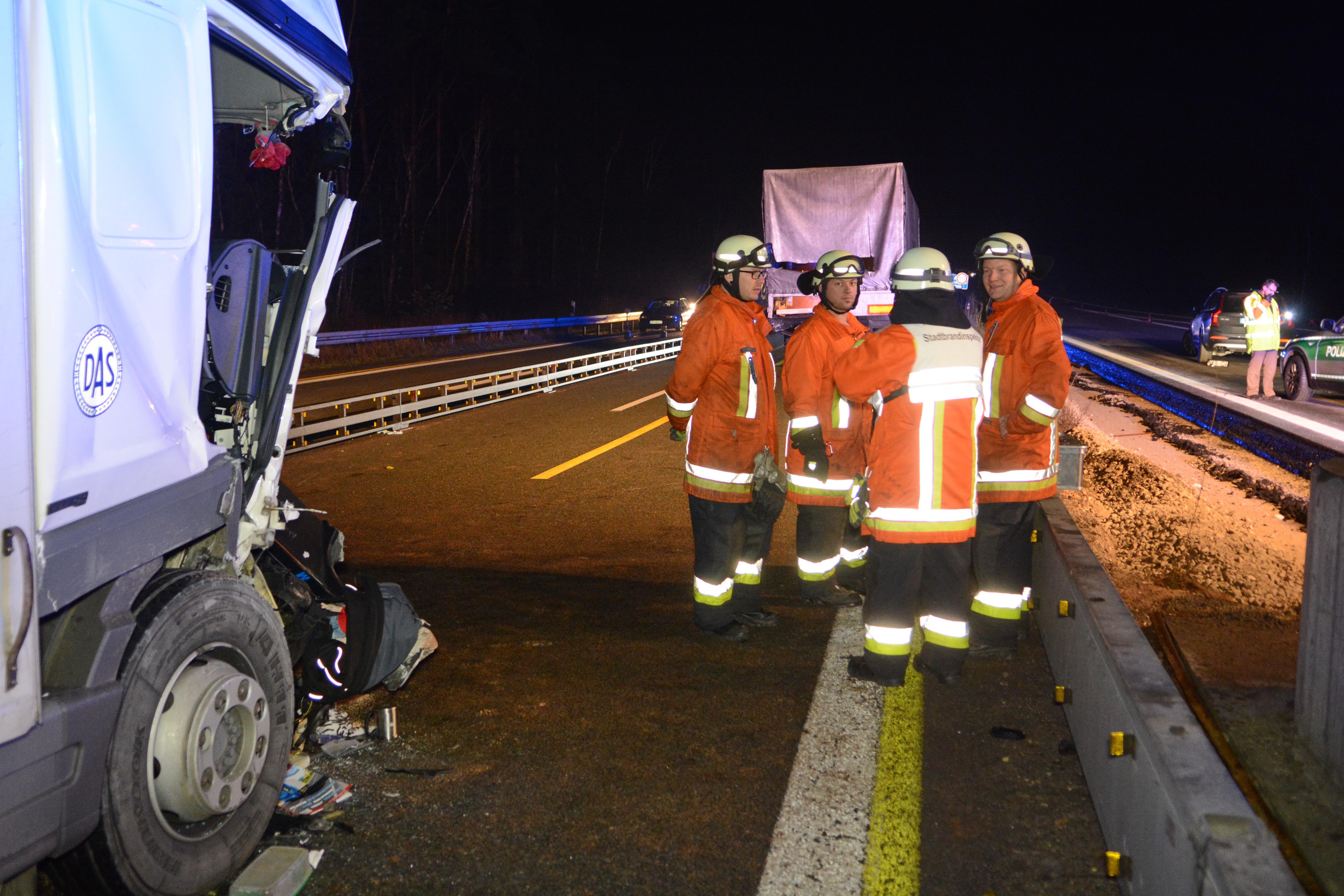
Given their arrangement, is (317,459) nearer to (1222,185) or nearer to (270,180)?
(270,180)

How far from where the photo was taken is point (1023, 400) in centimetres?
513

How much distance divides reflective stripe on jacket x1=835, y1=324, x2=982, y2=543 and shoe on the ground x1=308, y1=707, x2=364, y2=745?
95.3 inches

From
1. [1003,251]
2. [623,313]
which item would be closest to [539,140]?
[623,313]

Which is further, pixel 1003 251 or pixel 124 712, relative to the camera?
pixel 1003 251

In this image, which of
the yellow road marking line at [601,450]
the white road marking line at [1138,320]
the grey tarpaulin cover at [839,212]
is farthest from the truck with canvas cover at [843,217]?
the white road marking line at [1138,320]

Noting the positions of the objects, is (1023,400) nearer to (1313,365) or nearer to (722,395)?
(722,395)

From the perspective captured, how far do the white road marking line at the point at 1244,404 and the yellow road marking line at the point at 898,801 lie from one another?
31.5 ft

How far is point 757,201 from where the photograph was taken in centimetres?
7338

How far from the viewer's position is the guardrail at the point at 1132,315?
169 feet

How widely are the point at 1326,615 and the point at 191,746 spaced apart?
342 centimetres

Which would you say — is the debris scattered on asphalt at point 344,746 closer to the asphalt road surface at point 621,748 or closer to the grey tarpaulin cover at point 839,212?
the asphalt road surface at point 621,748

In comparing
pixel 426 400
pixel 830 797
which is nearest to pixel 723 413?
pixel 830 797

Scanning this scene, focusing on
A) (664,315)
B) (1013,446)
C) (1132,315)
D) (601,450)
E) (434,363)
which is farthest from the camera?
(1132,315)

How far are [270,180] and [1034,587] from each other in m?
36.8
